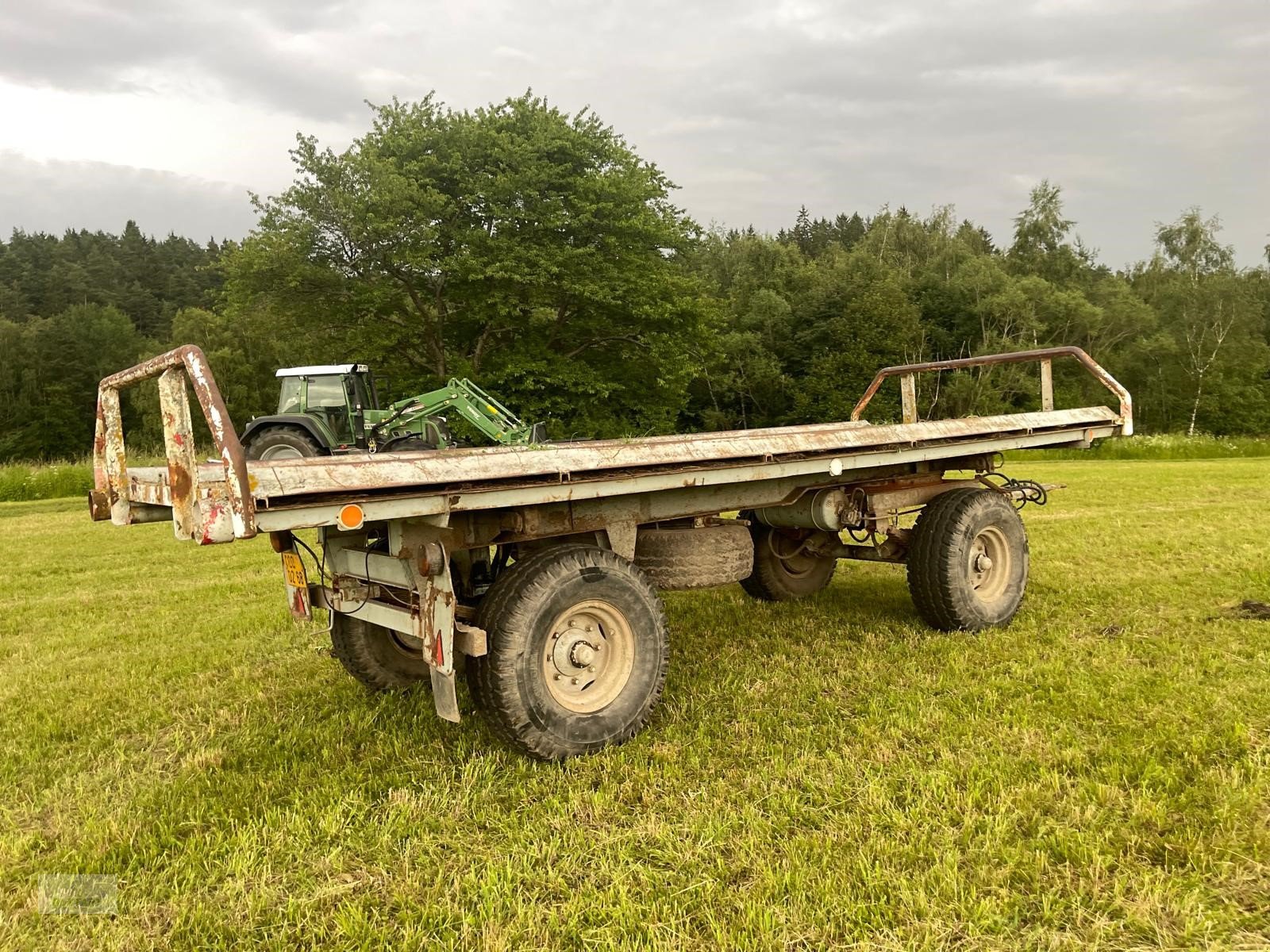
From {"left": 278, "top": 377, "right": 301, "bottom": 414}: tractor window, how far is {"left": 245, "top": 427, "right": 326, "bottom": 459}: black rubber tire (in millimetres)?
884

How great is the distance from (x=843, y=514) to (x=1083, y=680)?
1.54 meters

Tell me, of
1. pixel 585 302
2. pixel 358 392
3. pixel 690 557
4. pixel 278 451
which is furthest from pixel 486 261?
pixel 690 557

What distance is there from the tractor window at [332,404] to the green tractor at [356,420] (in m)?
0.01

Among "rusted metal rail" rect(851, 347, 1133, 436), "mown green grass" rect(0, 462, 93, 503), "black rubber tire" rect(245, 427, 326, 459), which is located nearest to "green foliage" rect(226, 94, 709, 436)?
"mown green grass" rect(0, 462, 93, 503)

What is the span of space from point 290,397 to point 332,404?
1.08m

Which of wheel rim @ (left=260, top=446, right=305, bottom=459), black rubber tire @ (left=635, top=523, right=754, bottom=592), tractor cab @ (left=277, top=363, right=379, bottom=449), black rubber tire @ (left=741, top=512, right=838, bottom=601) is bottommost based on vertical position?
black rubber tire @ (left=741, top=512, right=838, bottom=601)

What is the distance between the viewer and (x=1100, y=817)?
2809 mm

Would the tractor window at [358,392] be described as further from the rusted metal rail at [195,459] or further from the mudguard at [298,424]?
the rusted metal rail at [195,459]

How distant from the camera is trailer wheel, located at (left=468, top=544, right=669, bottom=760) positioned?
331cm

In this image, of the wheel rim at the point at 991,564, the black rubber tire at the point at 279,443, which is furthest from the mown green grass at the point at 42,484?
the wheel rim at the point at 991,564

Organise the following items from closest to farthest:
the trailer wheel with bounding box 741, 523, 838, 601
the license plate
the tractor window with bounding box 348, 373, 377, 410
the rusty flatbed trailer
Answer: the rusty flatbed trailer, the license plate, the trailer wheel with bounding box 741, 523, 838, 601, the tractor window with bounding box 348, 373, 377, 410

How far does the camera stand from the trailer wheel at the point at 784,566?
5891 mm

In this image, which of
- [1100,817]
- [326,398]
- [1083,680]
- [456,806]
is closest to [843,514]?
[1083,680]

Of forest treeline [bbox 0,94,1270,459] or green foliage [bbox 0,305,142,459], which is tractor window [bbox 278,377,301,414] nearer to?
forest treeline [bbox 0,94,1270,459]
